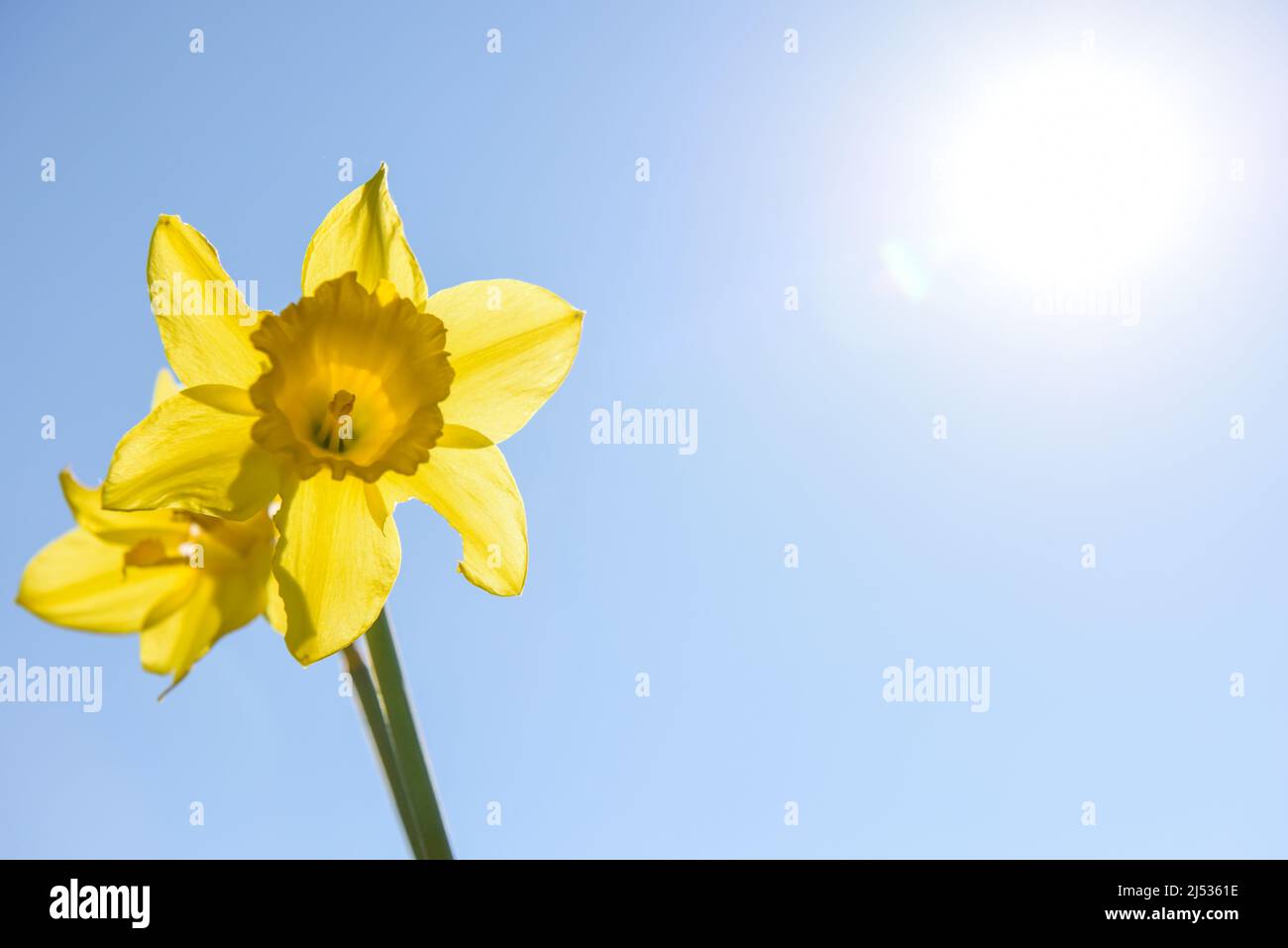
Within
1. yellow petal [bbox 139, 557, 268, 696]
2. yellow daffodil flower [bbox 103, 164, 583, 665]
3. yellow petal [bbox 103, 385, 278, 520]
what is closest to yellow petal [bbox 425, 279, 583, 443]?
yellow daffodil flower [bbox 103, 164, 583, 665]

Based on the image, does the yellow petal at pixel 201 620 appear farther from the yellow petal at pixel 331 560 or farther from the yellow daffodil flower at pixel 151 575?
the yellow petal at pixel 331 560

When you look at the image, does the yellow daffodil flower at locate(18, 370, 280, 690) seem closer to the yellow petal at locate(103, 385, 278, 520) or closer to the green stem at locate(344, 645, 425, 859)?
the yellow petal at locate(103, 385, 278, 520)

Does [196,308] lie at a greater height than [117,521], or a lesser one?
greater

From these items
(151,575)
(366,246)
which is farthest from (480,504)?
(151,575)

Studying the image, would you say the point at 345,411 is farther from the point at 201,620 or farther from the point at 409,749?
the point at 409,749
